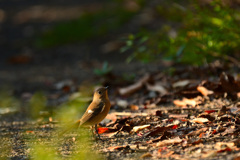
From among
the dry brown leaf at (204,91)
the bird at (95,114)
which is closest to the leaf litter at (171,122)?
the dry brown leaf at (204,91)

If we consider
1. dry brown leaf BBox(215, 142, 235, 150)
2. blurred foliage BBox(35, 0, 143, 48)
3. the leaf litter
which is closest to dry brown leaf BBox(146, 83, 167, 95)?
the leaf litter

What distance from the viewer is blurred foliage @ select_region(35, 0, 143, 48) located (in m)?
9.33

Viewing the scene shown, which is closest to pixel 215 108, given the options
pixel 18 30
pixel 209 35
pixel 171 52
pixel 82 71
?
pixel 209 35

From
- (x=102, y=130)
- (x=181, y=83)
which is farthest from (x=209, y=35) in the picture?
(x=102, y=130)

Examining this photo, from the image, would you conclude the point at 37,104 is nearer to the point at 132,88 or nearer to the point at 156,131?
the point at 132,88

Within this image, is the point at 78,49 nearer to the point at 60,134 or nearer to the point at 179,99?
the point at 179,99

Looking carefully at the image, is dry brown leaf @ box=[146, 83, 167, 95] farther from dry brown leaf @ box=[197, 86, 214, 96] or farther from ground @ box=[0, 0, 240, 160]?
dry brown leaf @ box=[197, 86, 214, 96]

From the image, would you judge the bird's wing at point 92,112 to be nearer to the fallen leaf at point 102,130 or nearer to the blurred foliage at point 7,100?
the fallen leaf at point 102,130

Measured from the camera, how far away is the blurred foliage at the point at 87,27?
30.6 ft

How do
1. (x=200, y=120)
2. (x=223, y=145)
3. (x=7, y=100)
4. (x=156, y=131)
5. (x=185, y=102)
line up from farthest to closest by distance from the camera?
(x=7, y=100) < (x=185, y=102) < (x=200, y=120) < (x=156, y=131) < (x=223, y=145)

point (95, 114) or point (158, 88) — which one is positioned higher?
point (158, 88)

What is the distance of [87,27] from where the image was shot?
9.73 meters

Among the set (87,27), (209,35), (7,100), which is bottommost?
(7,100)

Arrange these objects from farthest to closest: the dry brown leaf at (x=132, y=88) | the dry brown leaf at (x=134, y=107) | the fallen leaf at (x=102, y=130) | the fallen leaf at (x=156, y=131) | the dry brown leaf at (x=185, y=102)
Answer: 1. the dry brown leaf at (x=132, y=88)
2. the dry brown leaf at (x=134, y=107)
3. the dry brown leaf at (x=185, y=102)
4. the fallen leaf at (x=102, y=130)
5. the fallen leaf at (x=156, y=131)
